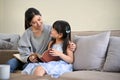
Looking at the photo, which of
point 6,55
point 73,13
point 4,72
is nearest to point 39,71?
point 4,72

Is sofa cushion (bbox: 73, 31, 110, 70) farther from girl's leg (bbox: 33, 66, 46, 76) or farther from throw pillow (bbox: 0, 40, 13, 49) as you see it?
throw pillow (bbox: 0, 40, 13, 49)

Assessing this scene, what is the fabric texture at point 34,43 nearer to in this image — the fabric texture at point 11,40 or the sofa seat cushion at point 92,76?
the sofa seat cushion at point 92,76

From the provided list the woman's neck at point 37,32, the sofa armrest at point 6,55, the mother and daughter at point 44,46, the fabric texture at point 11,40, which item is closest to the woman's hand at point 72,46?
the mother and daughter at point 44,46

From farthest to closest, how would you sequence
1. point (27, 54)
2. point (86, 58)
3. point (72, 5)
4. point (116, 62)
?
1. point (72, 5)
2. point (27, 54)
3. point (86, 58)
4. point (116, 62)

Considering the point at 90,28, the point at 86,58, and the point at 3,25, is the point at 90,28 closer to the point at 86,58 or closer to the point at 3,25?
the point at 86,58

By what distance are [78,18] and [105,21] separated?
0.41 m

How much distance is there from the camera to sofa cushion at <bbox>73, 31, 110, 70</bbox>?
2.22 metres

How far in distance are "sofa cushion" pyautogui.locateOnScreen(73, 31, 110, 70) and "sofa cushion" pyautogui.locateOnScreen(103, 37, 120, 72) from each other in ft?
0.21

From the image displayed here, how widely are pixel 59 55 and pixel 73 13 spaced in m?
1.40

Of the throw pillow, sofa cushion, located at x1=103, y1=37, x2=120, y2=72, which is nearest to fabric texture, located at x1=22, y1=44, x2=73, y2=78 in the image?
sofa cushion, located at x1=103, y1=37, x2=120, y2=72

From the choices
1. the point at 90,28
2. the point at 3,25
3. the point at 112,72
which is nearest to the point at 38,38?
the point at 112,72

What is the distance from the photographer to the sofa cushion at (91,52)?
2221mm

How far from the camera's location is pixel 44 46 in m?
2.49

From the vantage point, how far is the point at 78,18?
3516mm
